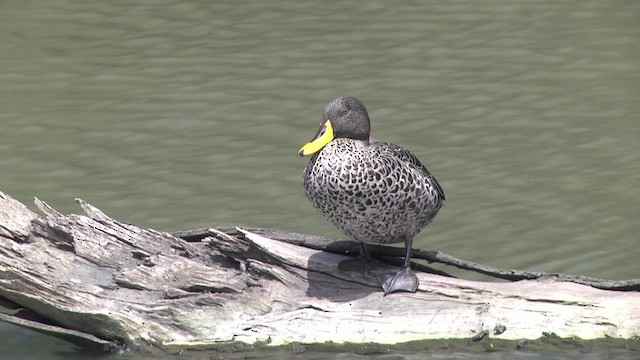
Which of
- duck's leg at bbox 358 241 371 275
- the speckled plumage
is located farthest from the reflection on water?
the speckled plumage

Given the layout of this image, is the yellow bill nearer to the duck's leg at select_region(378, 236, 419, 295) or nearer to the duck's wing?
the duck's wing

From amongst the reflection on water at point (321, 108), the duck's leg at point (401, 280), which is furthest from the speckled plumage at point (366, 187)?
the reflection on water at point (321, 108)

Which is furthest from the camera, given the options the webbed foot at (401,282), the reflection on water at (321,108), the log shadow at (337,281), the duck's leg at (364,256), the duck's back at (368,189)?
the reflection on water at (321,108)

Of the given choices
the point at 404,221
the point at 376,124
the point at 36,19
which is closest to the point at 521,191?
the point at 376,124

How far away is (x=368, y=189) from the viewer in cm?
618

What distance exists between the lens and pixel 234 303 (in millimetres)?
6434

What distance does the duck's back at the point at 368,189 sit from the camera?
6.16 m

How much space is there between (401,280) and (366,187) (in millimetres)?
526

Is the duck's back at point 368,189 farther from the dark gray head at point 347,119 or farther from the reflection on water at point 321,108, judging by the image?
the reflection on water at point 321,108

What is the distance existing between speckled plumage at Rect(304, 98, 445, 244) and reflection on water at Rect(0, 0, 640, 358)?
1.25 metres

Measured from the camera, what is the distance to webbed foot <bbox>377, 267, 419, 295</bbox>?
635 cm

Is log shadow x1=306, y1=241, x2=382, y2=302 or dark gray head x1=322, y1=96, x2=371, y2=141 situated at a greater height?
dark gray head x1=322, y1=96, x2=371, y2=141

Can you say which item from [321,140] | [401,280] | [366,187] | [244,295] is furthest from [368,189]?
[244,295]

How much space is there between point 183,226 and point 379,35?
346 centimetres
